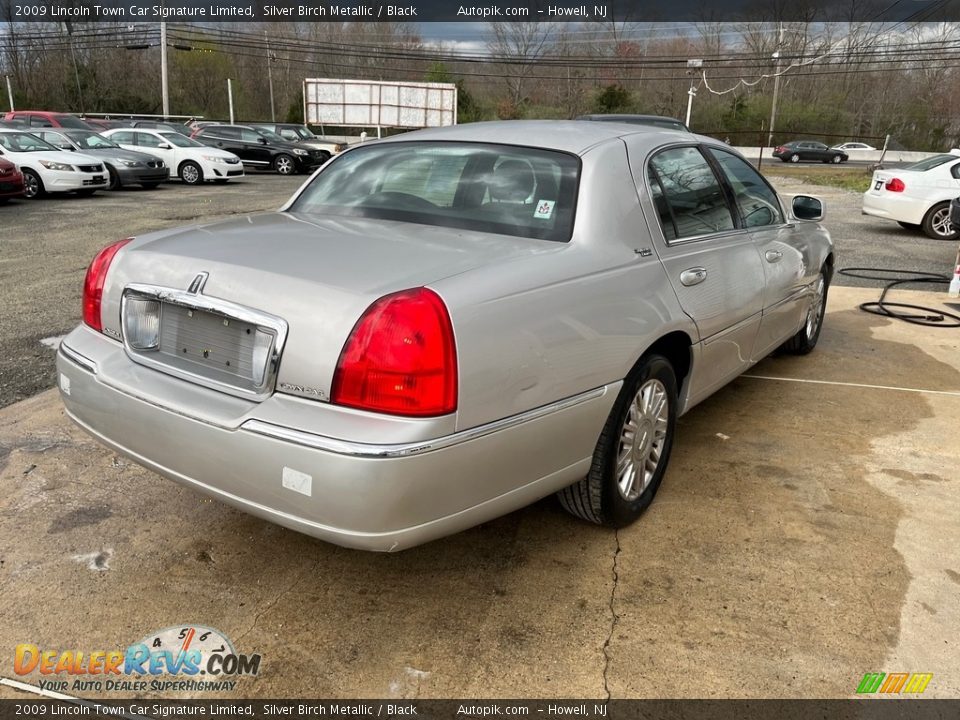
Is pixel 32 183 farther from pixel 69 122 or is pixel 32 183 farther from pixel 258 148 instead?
pixel 258 148

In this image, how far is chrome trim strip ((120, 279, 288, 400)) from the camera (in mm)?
2146

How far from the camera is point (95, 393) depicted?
2562mm

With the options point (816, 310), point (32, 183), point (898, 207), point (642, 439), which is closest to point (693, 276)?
point (642, 439)

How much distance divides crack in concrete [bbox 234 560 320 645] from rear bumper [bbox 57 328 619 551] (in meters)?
0.43

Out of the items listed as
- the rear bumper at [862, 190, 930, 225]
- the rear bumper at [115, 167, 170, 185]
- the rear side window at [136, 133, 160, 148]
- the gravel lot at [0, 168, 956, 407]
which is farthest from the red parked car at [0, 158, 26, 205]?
the rear bumper at [862, 190, 930, 225]

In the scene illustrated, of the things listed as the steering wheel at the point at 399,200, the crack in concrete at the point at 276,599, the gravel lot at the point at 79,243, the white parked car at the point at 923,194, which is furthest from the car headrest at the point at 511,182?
the white parked car at the point at 923,194

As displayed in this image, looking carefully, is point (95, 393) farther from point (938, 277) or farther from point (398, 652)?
point (938, 277)

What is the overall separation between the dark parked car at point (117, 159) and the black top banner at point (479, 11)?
117 ft

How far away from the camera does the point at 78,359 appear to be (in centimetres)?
267

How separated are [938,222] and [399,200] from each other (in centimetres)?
1171

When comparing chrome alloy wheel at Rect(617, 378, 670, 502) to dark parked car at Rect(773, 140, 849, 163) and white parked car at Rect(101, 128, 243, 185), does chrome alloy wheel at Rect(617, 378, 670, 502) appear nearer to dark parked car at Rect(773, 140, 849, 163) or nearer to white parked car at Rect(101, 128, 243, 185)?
white parked car at Rect(101, 128, 243, 185)

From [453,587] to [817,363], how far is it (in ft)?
12.0

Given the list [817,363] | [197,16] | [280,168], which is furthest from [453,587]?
[197,16]

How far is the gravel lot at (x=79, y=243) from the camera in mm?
5293
